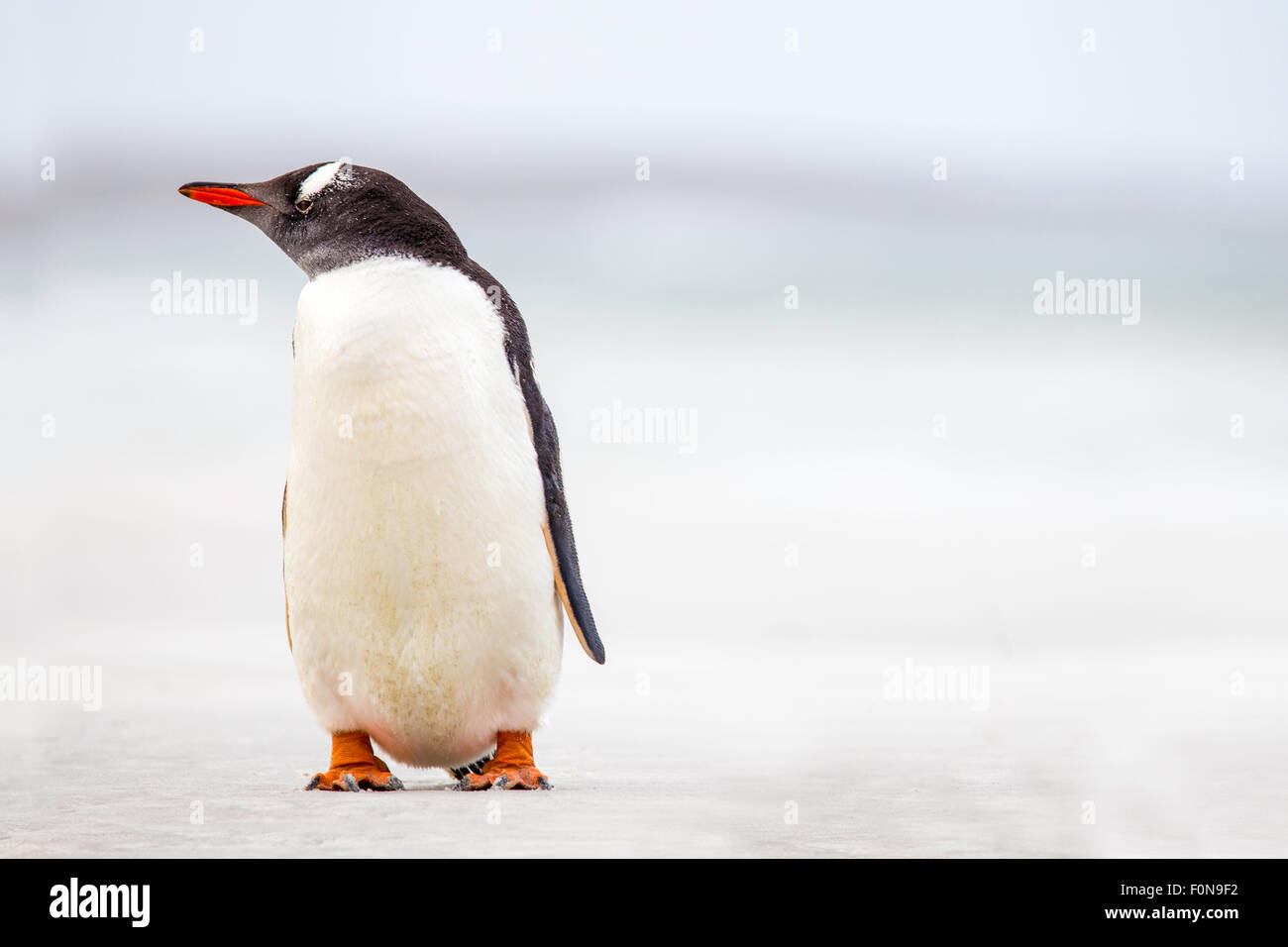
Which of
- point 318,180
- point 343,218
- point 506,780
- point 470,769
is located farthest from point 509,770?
point 318,180

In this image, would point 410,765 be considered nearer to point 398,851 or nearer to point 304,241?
point 398,851

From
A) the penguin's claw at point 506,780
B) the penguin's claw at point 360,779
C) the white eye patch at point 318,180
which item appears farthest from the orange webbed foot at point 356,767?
the white eye patch at point 318,180

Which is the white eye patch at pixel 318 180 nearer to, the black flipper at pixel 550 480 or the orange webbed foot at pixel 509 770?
the black flipper at pixel 550 480

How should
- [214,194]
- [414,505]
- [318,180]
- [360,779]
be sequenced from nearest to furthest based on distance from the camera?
[414,505]
[360,779]
[318,180]
[214,194]

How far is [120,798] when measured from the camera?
3.17 metres

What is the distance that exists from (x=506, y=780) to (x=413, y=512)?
0.63 m

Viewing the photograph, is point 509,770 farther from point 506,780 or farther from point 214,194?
point 214,194

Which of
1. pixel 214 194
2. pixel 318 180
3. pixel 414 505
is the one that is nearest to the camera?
pixel 414 505

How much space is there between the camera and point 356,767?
328cm

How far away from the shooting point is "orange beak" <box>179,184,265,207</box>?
349 cm

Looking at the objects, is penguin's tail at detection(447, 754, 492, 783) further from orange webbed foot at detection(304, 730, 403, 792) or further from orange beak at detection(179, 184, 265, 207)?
orange beak at detection(179, 184, 265, 207)

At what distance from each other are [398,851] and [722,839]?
607 mm

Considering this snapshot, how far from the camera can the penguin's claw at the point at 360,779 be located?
10.5 ft

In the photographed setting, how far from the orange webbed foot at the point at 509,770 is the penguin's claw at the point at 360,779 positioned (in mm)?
169
